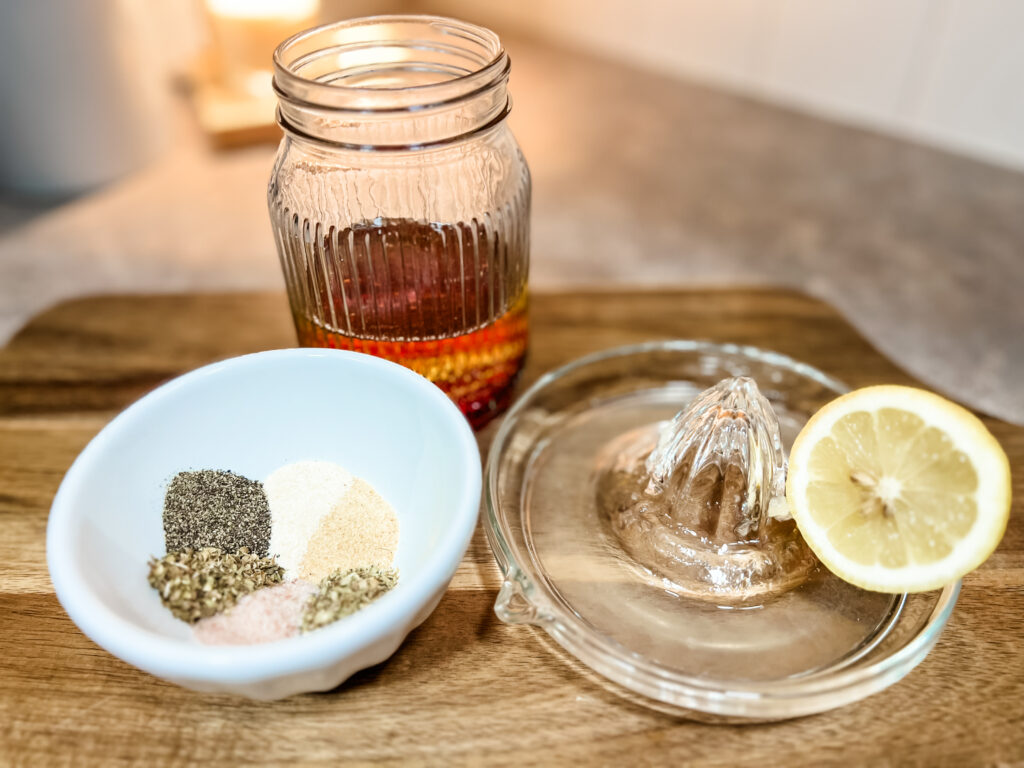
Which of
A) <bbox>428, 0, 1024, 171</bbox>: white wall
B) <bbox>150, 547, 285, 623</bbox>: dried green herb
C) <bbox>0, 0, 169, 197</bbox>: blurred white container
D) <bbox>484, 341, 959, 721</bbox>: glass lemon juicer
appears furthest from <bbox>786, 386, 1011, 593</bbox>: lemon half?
<bbox>0, 0, 169, 197</bbox>: blurred white container

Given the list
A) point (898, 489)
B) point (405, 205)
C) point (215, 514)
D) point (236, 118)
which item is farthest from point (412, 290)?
point (236, 118)

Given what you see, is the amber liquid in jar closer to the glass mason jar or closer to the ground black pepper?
the glass mason jar

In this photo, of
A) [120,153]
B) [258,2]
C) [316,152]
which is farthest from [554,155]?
[316,152]

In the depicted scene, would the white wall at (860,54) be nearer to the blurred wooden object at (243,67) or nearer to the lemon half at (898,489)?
Answer: the blurred wooden object at (243,67)

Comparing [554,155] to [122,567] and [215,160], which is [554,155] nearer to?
[215,160]

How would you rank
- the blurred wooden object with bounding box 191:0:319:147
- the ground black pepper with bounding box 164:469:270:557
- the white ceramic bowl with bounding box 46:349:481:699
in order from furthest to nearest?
the blurred wooden object with bounding box 191:0:319:147, the ground black pepper with bounding box 164:469:270:557, the white ceramic bowl with bounding box 46:349:481:699

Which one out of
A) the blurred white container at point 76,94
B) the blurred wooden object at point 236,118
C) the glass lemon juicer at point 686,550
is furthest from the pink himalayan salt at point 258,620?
the blurred wooden object at point 236,118
